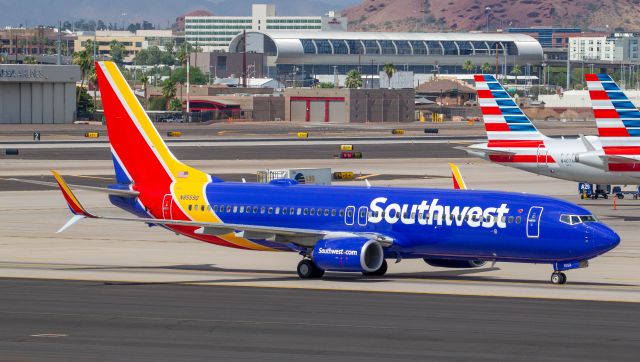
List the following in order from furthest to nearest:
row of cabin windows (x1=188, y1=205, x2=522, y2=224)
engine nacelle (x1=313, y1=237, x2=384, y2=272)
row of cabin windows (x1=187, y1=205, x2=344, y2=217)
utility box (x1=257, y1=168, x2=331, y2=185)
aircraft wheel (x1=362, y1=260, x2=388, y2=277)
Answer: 1. utility box (x1=257, y1=168, x2=331, y2=185)
2. aircraft wheel (x1=362, y1=260, x2=388, y2=277)
3. row of cabin windows (x1=187, y1=205, x2=344, y2=217)
4. engine nacelle (x1=313, y1=237, x2=384, y2=272)
5. row of cabin windows (x1=188, y1=205, x2=522, y2=224)

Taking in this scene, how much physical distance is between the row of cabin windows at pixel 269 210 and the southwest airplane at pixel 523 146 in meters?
31.8

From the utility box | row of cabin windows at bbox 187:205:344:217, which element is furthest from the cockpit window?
the utility box

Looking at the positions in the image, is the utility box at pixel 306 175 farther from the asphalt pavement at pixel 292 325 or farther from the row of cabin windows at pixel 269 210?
the asphalt pavement at pixel 292 325

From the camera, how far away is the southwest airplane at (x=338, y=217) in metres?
47.0

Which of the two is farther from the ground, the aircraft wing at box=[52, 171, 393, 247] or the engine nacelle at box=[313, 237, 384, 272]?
the aircraft wing at box=[52, 171, 393, 247]

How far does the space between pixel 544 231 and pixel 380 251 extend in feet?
20.5

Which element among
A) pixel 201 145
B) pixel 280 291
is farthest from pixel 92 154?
pixel 280 291

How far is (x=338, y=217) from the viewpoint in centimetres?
5009

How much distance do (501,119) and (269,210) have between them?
36.4 m

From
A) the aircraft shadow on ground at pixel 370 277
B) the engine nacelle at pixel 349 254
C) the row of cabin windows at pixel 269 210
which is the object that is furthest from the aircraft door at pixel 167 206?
the engine nacelle at pixel 349 254

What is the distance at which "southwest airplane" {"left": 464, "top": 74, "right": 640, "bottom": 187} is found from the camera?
80.2m

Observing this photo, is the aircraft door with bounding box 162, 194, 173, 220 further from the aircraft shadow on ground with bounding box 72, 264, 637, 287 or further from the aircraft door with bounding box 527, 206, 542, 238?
the aircraft door with bounding box 527, 206, 542, 238

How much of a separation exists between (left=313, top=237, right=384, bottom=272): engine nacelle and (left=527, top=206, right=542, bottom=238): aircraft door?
5.66m

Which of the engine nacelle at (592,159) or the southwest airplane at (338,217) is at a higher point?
the engine nacelle at (592,159)
